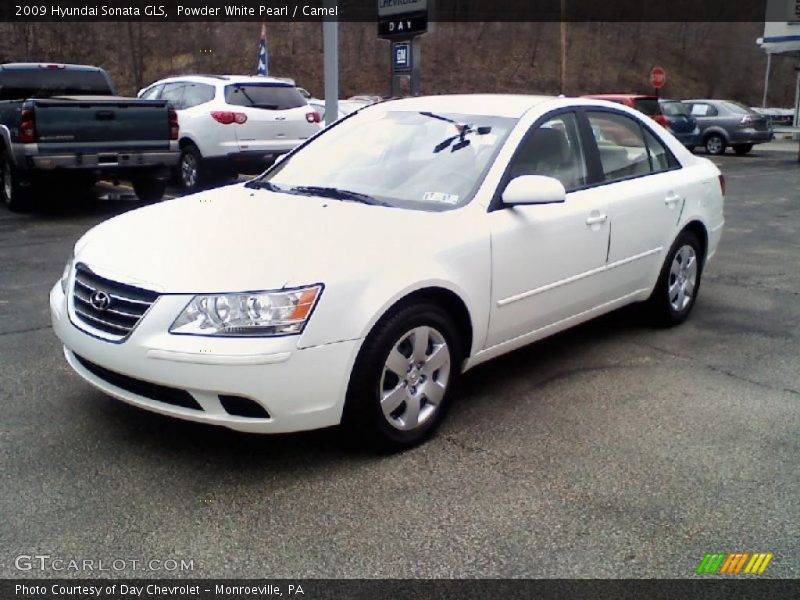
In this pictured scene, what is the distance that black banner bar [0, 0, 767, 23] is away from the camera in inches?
1367

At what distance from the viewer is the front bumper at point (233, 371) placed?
3.23m

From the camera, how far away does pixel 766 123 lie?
22.7 metres

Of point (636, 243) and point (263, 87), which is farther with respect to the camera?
point (263, 87)

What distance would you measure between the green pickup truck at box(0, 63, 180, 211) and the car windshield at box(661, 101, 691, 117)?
56.4 ft

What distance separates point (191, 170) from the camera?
12.3 metres

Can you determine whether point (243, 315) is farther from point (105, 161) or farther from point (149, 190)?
point (149, 190)

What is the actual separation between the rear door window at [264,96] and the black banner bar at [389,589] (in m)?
10.1

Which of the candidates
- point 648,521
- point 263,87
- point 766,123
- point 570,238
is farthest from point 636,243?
point 766,123

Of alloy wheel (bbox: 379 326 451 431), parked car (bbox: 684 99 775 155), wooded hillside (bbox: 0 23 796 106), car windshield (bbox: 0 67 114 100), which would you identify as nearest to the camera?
alloy wheel (bbox: 379 326 451 431)

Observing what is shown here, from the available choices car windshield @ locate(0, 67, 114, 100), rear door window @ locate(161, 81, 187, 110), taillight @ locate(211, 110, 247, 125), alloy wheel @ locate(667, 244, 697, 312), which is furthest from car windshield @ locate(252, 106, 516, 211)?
rear door window @ locate(161, 81, 187, 110)

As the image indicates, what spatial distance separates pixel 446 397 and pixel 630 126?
2504 millimetres

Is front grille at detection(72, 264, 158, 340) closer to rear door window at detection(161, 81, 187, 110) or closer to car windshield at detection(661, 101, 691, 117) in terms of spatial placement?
rear door window at detection(161, 81, 187, 110)

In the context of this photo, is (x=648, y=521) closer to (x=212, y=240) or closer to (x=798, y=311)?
(x=212, y=240)

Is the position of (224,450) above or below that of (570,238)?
below
